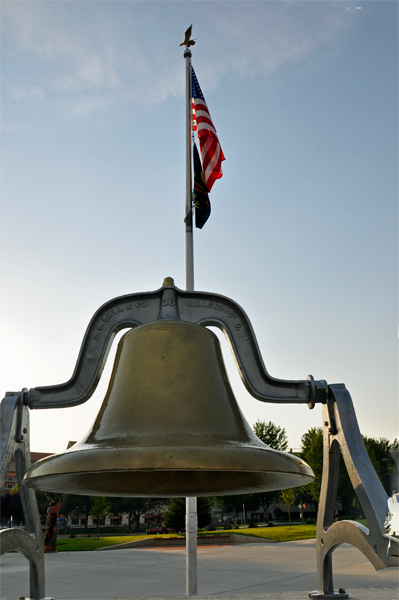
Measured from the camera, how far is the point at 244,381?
3664mm

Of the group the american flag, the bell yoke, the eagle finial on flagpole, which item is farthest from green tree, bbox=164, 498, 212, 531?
the bell yoke

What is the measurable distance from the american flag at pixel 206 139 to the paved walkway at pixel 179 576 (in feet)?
18.1

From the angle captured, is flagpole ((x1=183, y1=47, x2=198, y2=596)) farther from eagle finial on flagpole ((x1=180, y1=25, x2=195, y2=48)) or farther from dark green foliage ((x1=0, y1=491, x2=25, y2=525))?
dark green foliage ((x1=0, y1=491, x2=25, y2=525))

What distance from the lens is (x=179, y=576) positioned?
11.7 m

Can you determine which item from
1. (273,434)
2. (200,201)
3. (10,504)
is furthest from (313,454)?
(200,201)

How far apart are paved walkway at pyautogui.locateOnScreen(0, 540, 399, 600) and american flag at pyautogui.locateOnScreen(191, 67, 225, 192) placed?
553 cm

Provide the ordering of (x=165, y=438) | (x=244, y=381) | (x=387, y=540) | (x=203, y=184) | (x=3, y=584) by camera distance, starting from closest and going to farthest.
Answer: (x=165, y=438) → (x=387, y=540) → (x=244, y=381) → (x=203, y=184) → (x=3, y=584)

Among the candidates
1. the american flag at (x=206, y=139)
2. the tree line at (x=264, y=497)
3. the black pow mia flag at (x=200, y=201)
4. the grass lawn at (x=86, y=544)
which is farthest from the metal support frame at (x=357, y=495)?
the tree line at (x=264, y=497)

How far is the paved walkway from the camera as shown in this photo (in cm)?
948

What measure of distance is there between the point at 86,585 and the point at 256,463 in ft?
32.6

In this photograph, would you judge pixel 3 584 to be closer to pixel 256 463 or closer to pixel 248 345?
pixel 248 345

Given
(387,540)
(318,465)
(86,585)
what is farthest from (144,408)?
(318,465)

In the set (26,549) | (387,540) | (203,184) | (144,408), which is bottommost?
(26,549)

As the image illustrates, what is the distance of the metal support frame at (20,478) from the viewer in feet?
11.6
